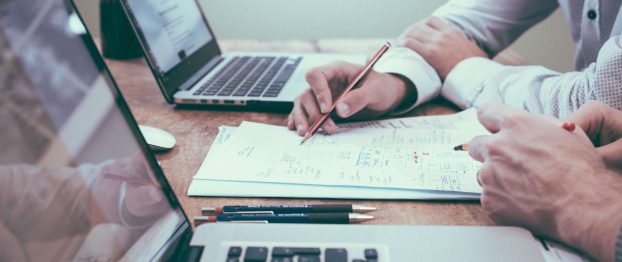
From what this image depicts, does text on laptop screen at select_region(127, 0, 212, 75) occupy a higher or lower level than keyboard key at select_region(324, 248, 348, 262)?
higher

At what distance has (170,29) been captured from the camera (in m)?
0.97

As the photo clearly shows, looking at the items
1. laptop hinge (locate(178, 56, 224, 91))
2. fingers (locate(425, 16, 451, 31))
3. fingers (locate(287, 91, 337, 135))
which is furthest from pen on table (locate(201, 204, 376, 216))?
fingers (locate(425, 16, 451, 31))

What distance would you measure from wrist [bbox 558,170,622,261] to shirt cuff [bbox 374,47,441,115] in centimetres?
39

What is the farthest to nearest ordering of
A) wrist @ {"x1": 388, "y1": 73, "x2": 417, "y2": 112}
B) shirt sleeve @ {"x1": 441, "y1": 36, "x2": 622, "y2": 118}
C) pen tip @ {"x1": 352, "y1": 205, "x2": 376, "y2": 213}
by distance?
wrist @ {"x1": 388, "y1": 73, "x2": 417, "y2": 112}
shirt sleeve @ {"x1": 441, "y1": 36, "x2": 622, "y2": 118}
pen tip @ {"x1": 352, "y1": 205, "x2": 376, "y2": 213}

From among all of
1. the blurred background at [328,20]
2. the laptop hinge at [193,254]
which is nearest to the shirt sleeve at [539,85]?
the laptop hinge at [193,254]

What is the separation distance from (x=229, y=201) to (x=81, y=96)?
216mm

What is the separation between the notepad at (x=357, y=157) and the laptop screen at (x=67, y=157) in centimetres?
16

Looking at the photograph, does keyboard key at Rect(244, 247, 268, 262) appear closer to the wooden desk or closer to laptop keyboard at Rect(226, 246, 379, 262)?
laptop keyboard at Rect(226, 246, 379, 262)

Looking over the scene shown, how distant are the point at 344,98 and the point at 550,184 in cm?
33

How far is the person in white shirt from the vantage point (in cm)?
73

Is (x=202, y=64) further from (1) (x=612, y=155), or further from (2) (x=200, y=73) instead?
(1) (x=612, y=155)

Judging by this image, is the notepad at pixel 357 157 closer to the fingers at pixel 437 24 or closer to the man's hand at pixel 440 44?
the man's hand at pixel 440 44

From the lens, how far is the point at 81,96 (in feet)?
1.34

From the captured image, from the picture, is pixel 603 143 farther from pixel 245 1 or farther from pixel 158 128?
pixel 245 1
